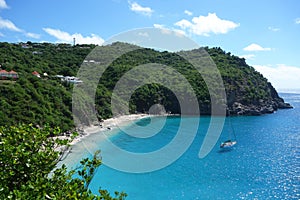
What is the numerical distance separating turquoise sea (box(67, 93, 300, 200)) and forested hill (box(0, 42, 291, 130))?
8.84 m

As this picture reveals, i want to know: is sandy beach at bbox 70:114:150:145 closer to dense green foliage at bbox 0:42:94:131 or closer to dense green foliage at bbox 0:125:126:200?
dense green foliage at bbox 0:42:94:131

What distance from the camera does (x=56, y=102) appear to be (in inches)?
1474

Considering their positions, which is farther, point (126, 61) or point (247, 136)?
point (126, 61)

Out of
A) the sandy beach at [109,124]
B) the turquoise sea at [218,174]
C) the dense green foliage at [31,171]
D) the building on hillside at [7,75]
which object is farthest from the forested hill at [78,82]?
the dense green foliage at [31,171]

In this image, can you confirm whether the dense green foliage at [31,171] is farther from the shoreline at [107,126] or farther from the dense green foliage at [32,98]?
the shoreline at [107,126]

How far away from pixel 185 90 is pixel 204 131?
62.6 feet

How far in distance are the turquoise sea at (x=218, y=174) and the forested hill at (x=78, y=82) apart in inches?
348

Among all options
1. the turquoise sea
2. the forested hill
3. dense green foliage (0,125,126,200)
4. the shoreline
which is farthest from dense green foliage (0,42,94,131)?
dense green foliage (0,125,126,200)

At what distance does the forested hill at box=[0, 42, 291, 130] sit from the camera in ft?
108

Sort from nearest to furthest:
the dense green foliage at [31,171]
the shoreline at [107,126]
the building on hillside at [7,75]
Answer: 1. the dense green foliage at [31,171]
2. the shoreline at [107,126]
3. the building on hillside at [7,75]

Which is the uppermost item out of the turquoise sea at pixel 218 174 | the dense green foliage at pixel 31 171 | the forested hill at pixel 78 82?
the forested hill at pixel 78 82

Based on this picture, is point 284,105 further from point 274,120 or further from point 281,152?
point 281,152

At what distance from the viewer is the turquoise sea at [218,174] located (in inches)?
786

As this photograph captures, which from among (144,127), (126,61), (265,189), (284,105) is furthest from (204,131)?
(284,105)
